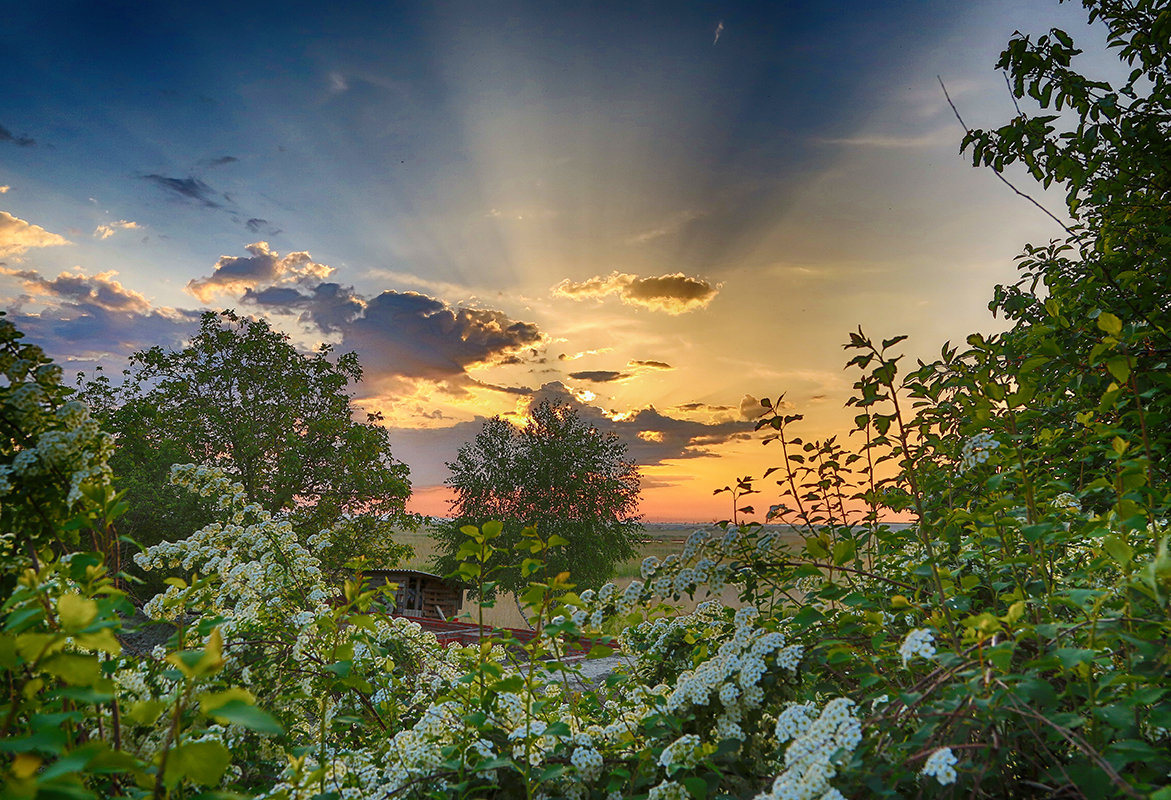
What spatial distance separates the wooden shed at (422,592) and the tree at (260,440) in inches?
35.1

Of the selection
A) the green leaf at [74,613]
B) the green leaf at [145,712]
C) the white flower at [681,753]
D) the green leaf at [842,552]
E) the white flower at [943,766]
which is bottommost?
the white flower at [681,753]

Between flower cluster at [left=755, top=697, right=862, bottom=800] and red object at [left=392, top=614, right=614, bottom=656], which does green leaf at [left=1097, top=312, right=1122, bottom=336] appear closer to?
flower cluster at [left=755, top=697, right=862, bottom=800]

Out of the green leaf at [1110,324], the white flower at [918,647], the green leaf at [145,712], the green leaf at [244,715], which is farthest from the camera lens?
the green leaf at [1110,324]

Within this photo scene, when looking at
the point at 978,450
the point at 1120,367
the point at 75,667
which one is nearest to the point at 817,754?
the point at 978,450

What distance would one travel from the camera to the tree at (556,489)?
86.9 feet

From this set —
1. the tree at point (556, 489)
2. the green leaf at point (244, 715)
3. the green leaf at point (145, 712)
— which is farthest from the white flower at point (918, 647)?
the tree at point (556, 489)

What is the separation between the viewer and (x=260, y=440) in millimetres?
19750

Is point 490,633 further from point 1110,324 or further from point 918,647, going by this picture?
point 1110,324

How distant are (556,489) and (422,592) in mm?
8343

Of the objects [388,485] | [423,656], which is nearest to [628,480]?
[388,485]

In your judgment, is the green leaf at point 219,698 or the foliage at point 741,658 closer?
the green leaf at point 219,698

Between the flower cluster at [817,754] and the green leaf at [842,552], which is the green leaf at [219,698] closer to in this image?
the flower cluster at [817,754]

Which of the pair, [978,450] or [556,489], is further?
[556,489]

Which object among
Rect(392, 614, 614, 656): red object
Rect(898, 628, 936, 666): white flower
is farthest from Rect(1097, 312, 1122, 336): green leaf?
Rect(392, 614, 614, 656): red object
